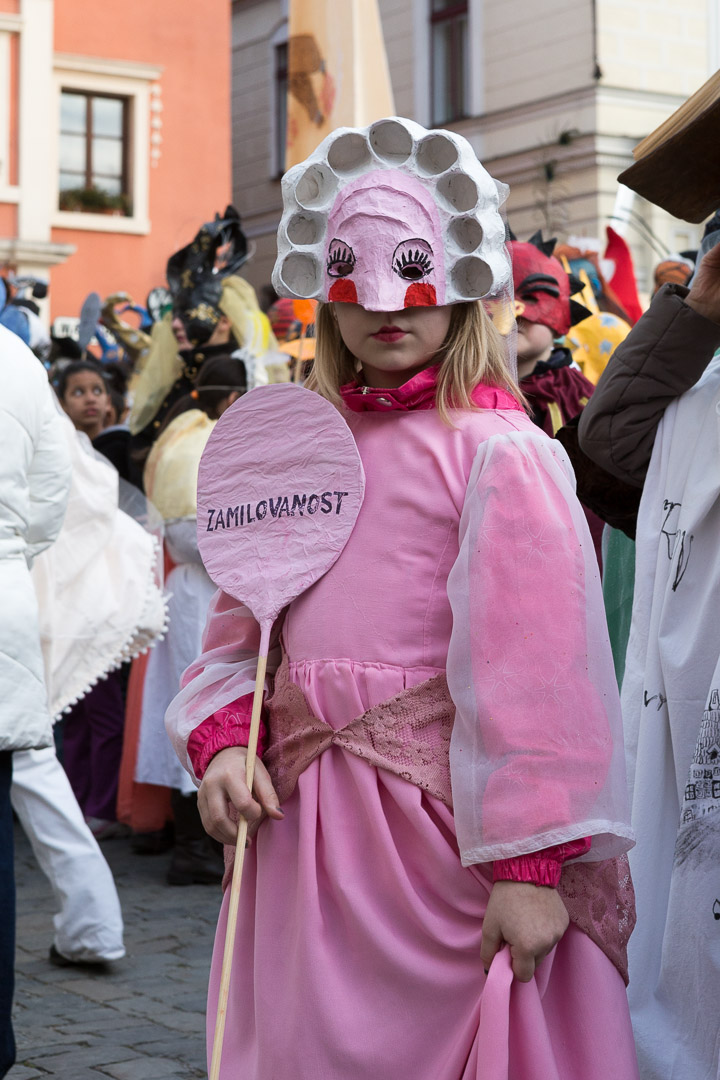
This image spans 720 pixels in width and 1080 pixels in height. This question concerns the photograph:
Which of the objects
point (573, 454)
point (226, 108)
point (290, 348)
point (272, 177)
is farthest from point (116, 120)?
point (573, 454)

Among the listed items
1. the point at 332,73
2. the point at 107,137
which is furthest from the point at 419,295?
the point at 107,137

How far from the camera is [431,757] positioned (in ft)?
7.42

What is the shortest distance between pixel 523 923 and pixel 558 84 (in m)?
17.9

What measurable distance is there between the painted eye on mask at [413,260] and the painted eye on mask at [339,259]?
0.25ft

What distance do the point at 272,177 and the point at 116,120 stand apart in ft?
11.5

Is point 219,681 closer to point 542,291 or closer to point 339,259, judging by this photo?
point 339,259

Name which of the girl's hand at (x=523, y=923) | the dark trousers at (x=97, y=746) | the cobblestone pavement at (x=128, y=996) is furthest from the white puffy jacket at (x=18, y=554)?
the dark trousers at (x=97, y=746)

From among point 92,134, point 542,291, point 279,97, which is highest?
point 279,97

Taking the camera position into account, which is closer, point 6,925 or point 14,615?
point 6,925

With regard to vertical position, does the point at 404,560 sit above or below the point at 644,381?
below

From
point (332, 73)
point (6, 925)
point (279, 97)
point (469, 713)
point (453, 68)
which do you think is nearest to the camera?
point (469, 713)

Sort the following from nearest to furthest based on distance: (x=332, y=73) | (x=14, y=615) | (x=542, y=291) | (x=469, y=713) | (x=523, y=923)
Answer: (x=523, y=923), (x=469, y=713), (x=14, y=615), (x=542, y=291), (x=332, y=73)

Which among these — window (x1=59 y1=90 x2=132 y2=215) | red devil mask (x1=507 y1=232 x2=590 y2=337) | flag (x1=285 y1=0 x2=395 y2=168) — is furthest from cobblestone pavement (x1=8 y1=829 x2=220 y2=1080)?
window (x1=59 y1=90 x2=132 y2=215)

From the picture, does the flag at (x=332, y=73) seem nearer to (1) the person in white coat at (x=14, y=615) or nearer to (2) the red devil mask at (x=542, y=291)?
(2) the red devil mask at (x=542, y=291)
